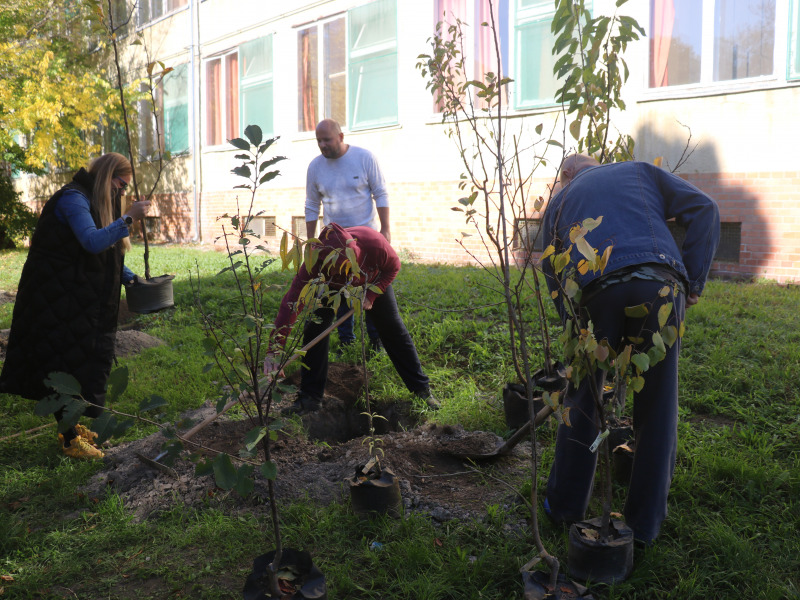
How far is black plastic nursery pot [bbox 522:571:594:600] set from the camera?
95.7 inches

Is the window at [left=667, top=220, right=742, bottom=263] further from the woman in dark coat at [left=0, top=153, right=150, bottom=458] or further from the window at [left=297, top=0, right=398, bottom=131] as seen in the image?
the woman in dark coat at [left=0, top=153, right=150, bottom=458]

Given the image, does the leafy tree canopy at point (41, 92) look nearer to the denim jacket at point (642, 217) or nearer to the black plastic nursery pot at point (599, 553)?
the denim jacket at point (642, 217)

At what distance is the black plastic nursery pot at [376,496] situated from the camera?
320cm

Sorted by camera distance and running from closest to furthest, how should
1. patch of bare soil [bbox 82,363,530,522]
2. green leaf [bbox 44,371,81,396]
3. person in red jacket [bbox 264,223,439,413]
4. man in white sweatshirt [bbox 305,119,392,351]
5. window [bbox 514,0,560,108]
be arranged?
green leaf [bbox 44,371,81,396]
patch of bare soil [bbox 82,363,530,522]
person in red jacket [bbox 264,223,439,413]
man in white sweatshirt [bbox 305,119,392,351]
window [bbox 514,0,560,108]

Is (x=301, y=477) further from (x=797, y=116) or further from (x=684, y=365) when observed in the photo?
(x=797, y=116)

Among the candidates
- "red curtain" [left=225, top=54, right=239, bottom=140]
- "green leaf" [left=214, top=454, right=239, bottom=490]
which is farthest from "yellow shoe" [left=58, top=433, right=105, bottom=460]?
"red curtain" [left=225, top=54, right=239, bottom=140]

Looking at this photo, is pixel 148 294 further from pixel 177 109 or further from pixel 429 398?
pixel 177 109

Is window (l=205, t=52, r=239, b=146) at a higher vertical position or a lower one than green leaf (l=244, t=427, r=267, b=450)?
higher

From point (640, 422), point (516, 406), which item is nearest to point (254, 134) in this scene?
point (640, 422)

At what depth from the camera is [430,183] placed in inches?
423

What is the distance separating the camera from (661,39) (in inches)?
328

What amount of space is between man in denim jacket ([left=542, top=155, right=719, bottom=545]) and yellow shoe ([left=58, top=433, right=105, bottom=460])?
2847 mm

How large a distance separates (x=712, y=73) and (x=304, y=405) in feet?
21.2

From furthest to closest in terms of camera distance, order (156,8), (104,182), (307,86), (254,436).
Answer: (156,8), (307,86), (104,182), (254,436)
